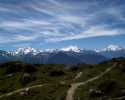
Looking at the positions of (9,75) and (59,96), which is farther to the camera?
(9,75)

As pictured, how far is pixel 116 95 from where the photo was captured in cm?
9500

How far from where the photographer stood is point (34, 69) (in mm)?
Result: 165125

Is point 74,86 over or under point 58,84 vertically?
under

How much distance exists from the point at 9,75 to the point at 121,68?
65.5m

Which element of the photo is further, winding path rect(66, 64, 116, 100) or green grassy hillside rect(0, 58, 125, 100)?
green grassy hillside rect(0, 58, 125, 100)

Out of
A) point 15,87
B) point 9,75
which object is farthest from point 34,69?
point 15,87

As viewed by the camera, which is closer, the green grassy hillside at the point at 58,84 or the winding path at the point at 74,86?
the winding path at the point at 74,86

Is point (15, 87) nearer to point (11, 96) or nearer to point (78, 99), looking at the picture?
point (11, 96)

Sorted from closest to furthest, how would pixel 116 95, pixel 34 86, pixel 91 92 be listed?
pixel 116 95
pixel 91 92
pixel 34 86

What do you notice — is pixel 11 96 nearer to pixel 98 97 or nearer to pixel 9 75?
pixel 98 97

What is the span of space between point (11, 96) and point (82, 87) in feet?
99.6

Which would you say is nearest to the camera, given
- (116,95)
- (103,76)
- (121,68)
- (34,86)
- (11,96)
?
(116,95)

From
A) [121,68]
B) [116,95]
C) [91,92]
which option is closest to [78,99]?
[91,92]

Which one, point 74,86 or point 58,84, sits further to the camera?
point 58,84
